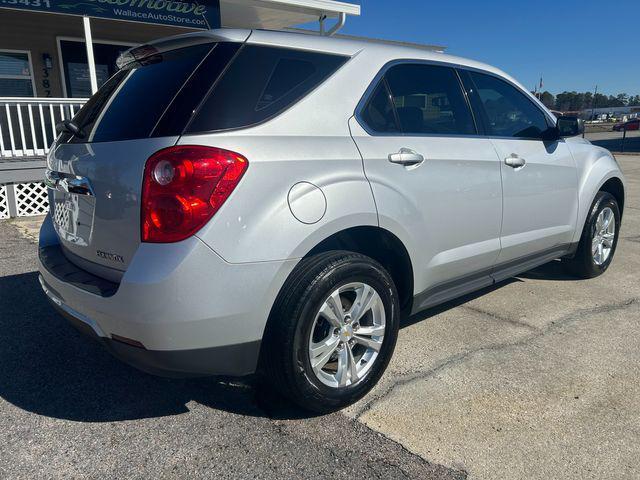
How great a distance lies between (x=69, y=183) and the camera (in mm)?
2611

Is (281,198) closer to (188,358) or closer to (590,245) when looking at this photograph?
(188,358)

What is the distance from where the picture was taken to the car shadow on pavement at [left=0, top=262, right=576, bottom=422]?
2.71 metres

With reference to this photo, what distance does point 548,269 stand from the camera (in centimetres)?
527

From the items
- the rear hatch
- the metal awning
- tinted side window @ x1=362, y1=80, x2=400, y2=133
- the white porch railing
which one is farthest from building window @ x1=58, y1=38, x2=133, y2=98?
tinted side window @ x1=362, y1=80, x2=400, y2=133

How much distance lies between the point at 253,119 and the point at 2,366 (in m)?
2.27

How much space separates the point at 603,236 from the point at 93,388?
452 centimetres

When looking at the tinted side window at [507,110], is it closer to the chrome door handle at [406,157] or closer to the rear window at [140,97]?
the chrome door handle at [406,157]

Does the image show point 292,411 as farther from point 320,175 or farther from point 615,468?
point 615,468

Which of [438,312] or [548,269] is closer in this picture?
[438,312]

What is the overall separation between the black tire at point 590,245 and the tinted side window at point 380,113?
8.52 feet

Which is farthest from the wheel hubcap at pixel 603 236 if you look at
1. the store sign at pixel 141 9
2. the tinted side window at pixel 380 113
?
the store sign at pixel 141 9

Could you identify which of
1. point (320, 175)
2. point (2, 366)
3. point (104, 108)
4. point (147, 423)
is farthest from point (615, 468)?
point (2, 366)

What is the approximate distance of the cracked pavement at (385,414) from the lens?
7.50ft

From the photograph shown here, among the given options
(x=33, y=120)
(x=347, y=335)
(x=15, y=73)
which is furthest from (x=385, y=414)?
(x=15, y=73)
